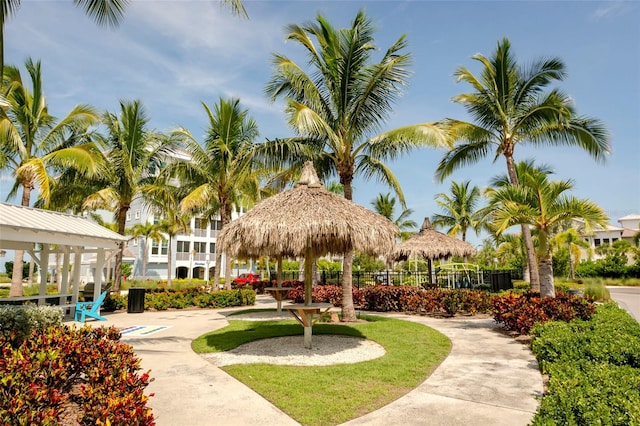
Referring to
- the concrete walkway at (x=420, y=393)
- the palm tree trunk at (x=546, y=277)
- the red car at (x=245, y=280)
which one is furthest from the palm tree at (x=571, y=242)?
the concrete walkway at (x=420, y=393)

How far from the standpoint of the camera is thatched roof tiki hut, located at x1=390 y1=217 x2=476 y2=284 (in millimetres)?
17438

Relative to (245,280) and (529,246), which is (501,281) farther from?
(245,280)

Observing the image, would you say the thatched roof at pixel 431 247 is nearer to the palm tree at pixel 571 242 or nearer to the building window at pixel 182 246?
the palm tree at pixel 571 242

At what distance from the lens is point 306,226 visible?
7.43 metres

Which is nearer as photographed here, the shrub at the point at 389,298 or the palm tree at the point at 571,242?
the shrub at the point at 389,298

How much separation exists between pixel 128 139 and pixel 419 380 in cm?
1744

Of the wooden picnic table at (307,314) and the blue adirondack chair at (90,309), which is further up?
the wooden picnic table at (307,314)

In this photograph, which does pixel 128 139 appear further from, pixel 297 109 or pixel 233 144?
pixel 297 109

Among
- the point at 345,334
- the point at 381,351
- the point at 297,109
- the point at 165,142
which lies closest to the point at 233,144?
the point at 165,142

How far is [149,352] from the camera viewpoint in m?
8.03

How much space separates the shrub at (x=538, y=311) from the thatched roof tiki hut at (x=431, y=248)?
23.1 feet

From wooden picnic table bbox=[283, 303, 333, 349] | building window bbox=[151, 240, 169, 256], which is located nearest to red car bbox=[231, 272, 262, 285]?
building window bbox=[151, 240, 169, 256]

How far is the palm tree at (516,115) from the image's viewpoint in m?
14.0

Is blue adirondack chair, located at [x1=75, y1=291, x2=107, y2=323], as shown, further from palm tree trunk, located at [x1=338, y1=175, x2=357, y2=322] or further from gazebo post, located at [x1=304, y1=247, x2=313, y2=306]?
gazebo post, located at [x1=304, y1=247, x2=313, y2=306]
